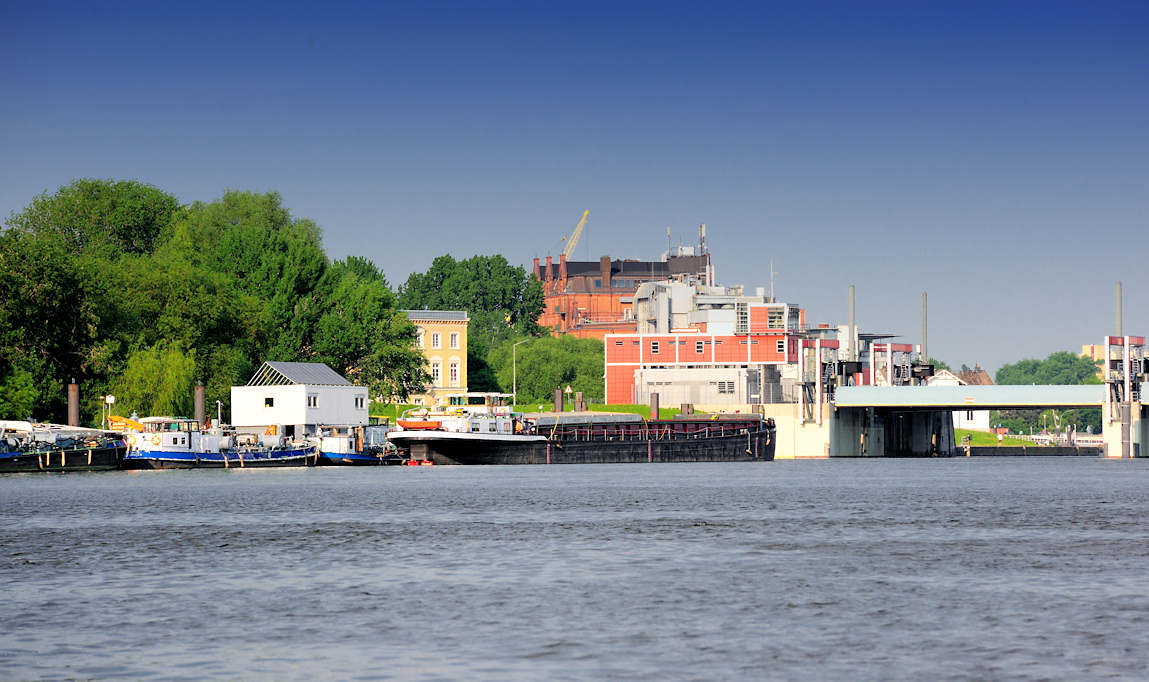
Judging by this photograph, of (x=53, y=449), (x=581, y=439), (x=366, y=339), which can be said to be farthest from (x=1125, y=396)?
(x=53, y=449)

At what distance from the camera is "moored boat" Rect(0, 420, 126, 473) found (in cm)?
10562

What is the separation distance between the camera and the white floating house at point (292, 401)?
13175cm

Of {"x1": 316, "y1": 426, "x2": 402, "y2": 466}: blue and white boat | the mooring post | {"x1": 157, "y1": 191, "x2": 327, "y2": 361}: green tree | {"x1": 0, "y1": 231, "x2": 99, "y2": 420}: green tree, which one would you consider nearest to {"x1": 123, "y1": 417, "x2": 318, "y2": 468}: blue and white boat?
{"x1": 316, "y1": 426, "x2": 402, "y2": 466}: blue and white boat

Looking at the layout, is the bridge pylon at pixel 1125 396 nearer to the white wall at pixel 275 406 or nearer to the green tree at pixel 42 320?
the white wall at pixel 275 406

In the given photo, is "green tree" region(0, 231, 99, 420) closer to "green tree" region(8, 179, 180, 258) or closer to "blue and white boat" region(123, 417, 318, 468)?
"blue and white boat" region(123, 417, 318, 468)

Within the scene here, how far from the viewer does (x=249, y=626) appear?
34188mm

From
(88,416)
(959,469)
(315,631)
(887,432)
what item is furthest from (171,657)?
(887,432)

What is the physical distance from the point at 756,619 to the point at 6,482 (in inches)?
2864

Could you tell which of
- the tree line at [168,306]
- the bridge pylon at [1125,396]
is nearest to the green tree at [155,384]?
the tree line at [168,306]

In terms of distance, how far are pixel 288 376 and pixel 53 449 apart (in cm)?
2888

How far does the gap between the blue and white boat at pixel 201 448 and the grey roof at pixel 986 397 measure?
62.2 metres

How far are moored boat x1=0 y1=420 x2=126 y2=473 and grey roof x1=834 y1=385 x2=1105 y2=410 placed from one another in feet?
263

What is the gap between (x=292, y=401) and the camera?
132 metres

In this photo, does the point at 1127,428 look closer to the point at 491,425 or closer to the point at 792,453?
the point at 792,453
